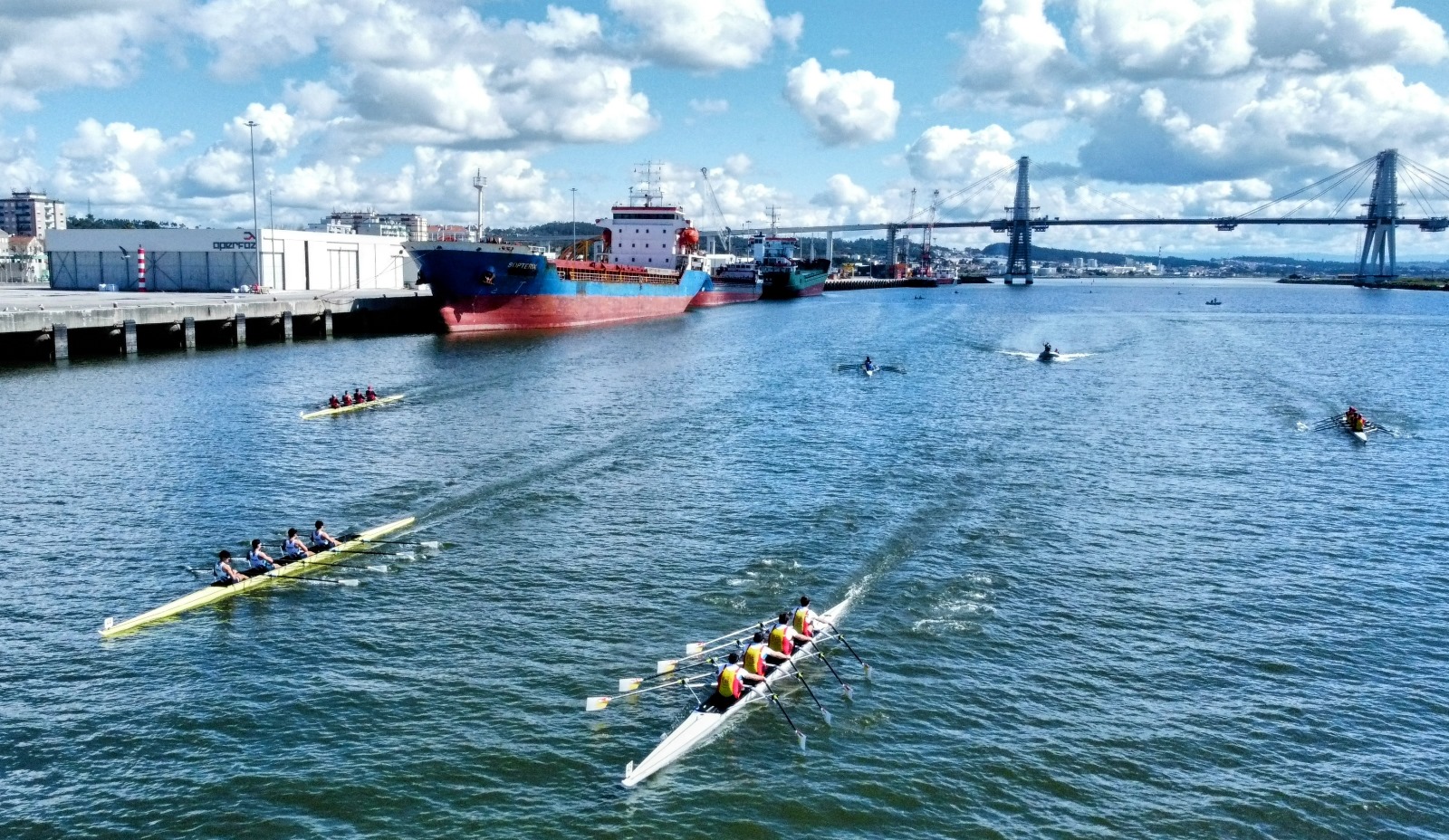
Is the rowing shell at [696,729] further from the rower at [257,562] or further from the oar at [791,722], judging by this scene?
the rower at [257,562]

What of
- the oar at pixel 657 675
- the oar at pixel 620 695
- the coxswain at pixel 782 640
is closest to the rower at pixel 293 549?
the oar at pixel 657 675

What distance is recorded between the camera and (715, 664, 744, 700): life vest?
23.8 m

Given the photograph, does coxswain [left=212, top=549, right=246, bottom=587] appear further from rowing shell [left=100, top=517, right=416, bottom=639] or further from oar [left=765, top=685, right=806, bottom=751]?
oar [left=765, top=685, right=806, bottom=751]

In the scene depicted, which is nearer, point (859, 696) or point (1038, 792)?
point (1038, 792)

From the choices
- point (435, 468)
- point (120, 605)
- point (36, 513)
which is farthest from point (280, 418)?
point (120, 605)

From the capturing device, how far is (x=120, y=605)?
1139 inches

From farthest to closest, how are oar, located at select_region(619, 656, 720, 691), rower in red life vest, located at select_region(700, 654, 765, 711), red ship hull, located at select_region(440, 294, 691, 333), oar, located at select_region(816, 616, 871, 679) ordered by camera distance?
red ship hull, located at select_region(440, 294, 691, 333), oar, located at select_region(816, 616, 871, 679), oar, located at select_region(619, 656, 720, 691), rower in red life vest, located at select_region(700, 654, 765, 711)

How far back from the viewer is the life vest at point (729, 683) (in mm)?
23828

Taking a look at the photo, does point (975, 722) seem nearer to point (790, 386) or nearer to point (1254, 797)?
point (1254, 797)

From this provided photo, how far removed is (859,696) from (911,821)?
4973mm

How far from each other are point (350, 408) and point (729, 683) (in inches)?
1631

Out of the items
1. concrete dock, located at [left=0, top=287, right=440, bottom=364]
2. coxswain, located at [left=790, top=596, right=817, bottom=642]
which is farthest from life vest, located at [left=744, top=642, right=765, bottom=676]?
→ concrete dock, located at [left=0, top=287, right=440, bottom=364]

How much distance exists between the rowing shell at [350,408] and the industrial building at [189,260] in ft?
208

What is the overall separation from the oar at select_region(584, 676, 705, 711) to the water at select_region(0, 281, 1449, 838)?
0.40 metres
